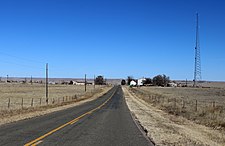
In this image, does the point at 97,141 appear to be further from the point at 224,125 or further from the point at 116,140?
the point at 224,125

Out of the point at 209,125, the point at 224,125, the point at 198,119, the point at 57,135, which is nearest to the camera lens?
the point at 57,135

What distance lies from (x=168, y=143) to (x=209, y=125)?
9.07m

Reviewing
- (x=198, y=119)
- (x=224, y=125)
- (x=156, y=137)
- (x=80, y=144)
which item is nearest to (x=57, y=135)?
(x=80, y=144)

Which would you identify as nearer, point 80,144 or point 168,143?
point 80,144

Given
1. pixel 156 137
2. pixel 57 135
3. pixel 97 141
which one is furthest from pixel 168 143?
pixel 57 135

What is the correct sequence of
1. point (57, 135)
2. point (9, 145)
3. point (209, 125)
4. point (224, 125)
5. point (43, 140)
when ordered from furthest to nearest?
point (209, 125), point (224, 125), point (57, 135), point (43, 140), point (9, 145)

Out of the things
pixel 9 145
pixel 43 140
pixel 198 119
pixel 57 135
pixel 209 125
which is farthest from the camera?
pixel 198 119

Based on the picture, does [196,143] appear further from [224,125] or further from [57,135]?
[224,125]

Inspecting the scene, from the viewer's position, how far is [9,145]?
1054 centimetres

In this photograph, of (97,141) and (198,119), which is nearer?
(97,141)

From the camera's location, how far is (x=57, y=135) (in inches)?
521

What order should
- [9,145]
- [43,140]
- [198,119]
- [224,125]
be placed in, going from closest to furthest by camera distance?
[9,145]
[43,140]
[224,125]
[198,119]

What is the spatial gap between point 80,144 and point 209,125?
1129cm

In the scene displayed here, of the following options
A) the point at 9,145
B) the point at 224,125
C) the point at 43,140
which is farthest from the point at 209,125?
the point at 9,145
